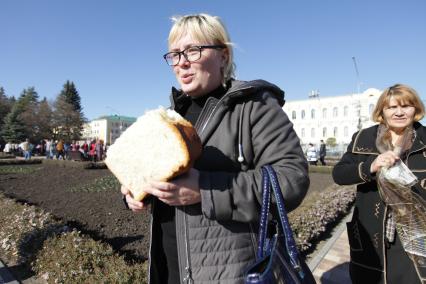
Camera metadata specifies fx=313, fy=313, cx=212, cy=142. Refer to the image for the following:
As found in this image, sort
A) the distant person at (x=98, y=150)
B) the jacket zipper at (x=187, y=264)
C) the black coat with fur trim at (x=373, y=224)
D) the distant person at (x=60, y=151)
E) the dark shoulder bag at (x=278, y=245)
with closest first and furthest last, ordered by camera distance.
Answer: the dark shoulder bag at (x=278, y=245)
the jacket zipper at (x=187, y=264)
the black coat with fur trim at (x=373, y=224)
the distant person at (x=98, y=150)
the distant person at (x=60, y=151)

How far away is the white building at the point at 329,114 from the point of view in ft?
225

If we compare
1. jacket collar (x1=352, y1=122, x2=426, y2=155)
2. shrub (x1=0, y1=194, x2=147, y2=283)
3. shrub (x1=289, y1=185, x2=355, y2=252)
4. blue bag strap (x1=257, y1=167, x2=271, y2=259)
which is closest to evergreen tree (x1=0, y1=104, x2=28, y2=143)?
shrub (x1=0, y1=194, x2=147, y2=283)

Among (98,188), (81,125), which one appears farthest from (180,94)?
(81,125)

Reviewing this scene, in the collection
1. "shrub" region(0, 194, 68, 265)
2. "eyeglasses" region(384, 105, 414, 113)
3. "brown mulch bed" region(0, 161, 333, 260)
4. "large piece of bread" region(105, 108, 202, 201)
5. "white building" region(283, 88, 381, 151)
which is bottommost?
"brown mulch bed" region(0, 161, 333, 260)

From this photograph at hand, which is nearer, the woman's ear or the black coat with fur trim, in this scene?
the woman's ear

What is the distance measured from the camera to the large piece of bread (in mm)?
1226

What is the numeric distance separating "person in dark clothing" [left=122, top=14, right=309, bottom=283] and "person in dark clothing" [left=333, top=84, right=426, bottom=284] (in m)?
1.30

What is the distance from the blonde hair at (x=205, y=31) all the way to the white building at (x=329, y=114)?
6816 centimetres

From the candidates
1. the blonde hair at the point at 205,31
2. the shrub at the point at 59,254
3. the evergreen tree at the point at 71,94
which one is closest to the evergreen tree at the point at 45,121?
the evergreen tree at the point at 71,94

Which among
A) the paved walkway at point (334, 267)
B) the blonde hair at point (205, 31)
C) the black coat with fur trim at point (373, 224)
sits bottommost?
the paved walkway at point (334, 267)

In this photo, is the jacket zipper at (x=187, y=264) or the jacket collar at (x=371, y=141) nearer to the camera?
the jacket zipper at (x=187, y=264)

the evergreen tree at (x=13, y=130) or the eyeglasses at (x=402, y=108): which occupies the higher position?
the evergreen tree at (x=13, y=130)

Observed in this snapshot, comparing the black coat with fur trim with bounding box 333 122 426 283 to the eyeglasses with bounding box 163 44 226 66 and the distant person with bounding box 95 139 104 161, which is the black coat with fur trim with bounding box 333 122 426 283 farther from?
the distant person with bounding box 95 139 104 161

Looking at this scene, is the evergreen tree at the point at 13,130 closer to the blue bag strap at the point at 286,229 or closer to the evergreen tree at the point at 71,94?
the evergreen tree at the point at 71,94
